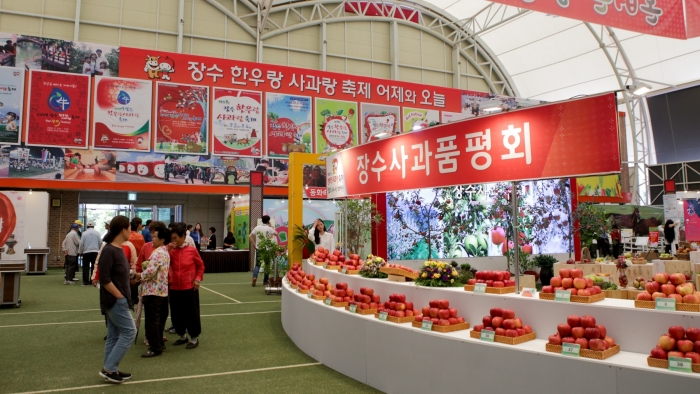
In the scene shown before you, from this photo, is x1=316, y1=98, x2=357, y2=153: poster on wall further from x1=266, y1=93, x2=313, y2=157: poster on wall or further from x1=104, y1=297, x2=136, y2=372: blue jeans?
x1=104, y1=297, x2=136, y2=372: blue jeans

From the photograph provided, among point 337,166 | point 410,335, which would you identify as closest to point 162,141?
point 337,166

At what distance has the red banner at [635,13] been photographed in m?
4.77

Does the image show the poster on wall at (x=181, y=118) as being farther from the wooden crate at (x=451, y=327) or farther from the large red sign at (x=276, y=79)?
the wooden crate at (x=451, y=327)

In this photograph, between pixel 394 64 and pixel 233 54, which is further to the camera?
pixel 394 64

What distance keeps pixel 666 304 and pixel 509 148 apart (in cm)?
162

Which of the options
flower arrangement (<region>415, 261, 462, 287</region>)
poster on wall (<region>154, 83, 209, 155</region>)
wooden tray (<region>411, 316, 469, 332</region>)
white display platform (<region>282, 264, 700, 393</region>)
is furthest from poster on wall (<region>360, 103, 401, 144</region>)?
wooden tray (<region>411, 316, 469, 332</region>)

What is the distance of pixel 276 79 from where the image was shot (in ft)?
55.3

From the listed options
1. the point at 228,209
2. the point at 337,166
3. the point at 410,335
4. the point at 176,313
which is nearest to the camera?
the point at 410,335

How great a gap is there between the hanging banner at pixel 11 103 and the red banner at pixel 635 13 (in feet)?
47.6

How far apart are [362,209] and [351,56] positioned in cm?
1347

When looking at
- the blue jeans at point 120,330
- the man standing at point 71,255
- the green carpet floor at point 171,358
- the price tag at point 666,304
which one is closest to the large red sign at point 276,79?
the man standing at point 71,255

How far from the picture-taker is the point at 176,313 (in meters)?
5.39

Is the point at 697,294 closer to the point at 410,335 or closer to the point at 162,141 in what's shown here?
the point at 410,335

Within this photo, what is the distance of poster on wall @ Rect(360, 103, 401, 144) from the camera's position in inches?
711
